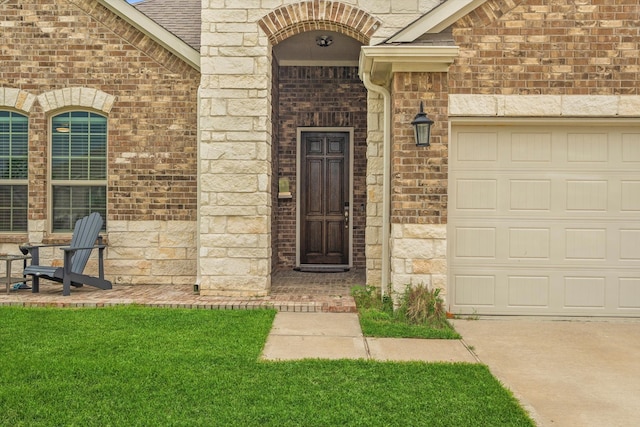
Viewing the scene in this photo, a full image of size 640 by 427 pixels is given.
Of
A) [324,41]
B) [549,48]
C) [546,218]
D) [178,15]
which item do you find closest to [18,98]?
[178,15]

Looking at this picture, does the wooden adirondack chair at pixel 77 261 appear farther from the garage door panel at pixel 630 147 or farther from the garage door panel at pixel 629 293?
the garage door panel at pixel 630 147

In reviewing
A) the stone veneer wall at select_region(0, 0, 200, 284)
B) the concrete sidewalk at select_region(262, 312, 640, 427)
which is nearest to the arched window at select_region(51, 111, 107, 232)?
the stone veneer wall at select_region(0, 0, 200, 284)

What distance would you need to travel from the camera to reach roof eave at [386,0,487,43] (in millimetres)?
5836

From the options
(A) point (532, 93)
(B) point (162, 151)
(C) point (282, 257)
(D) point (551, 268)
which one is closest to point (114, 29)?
(B) point (162, 151)

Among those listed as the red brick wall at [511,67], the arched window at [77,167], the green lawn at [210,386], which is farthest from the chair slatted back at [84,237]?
the red brick wall at [511,67]

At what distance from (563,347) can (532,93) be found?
115 inches

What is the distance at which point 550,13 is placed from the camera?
5.91 m

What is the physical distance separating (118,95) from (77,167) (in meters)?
1.27

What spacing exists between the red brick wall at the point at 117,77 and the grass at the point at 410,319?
3441 millimetres

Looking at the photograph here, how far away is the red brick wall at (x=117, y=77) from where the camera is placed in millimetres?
7383

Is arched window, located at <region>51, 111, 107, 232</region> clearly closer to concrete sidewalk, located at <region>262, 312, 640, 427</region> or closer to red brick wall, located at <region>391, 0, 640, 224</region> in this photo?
concrete sidewalk, located at <region>262, 312, 640, 427</region>

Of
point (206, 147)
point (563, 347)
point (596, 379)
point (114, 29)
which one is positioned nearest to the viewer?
point (596, 379)

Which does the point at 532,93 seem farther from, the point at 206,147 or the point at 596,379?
the point at 206,147

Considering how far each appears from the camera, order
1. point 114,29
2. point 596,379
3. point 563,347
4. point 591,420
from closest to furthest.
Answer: point 591,420, point 596,379, point 563,347, point 114,29
